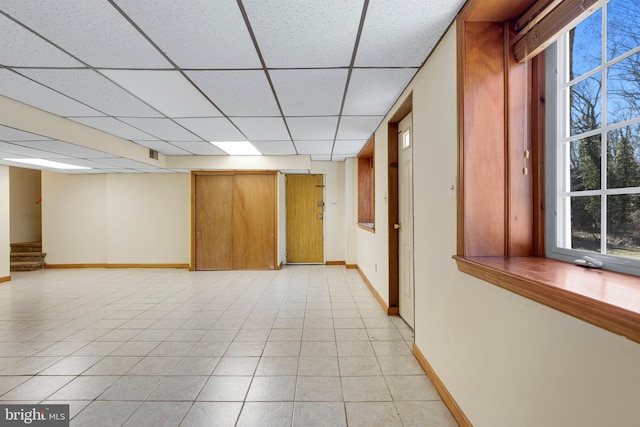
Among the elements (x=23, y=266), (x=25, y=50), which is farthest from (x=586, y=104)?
(x=23, y=266)

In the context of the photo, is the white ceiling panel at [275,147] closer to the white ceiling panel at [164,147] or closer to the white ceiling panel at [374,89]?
the white ceiling panel at [164,147]

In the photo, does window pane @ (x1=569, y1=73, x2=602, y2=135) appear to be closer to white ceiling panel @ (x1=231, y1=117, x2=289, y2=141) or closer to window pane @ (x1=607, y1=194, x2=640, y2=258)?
window pane @ (x1=607, y1=194, x2=640, y2=258)

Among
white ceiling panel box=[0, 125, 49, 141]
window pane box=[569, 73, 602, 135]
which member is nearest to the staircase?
white ceiling panel box=[0, 125, 49, 141]

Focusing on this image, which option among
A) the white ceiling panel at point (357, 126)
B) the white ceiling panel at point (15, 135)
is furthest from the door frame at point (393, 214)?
the white ceiling panel at point (15, 135)

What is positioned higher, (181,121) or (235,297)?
(181,121)

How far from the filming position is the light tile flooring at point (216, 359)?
6.34 ft

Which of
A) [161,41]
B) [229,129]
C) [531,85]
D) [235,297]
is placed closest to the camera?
[531,85]

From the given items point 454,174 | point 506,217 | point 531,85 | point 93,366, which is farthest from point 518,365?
point 93,366

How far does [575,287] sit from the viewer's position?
38.4 inches

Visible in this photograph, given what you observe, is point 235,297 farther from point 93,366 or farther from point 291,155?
point 291,155

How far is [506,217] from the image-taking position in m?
1.66

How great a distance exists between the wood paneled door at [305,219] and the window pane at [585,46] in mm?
5873

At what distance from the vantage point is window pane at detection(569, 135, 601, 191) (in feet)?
4.20

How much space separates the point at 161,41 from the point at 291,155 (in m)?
4.18
